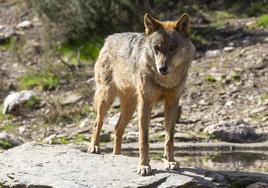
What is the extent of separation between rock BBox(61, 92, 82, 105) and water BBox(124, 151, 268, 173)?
360 cm

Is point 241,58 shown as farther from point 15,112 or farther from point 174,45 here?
point 174,45

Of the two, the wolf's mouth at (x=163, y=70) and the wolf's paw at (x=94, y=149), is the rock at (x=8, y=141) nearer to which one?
the wolf's paw at (x=94, y=149)

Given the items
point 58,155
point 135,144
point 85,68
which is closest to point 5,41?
point 85,68

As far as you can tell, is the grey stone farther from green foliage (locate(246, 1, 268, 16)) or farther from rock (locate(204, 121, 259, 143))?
green foliage (locate(246, 1, 268, 16))

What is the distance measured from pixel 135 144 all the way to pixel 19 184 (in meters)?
3.75

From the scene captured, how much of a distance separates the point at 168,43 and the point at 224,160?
9.70 ft

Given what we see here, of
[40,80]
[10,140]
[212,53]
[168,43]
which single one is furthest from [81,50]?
[168,43]

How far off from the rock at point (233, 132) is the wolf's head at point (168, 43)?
3.65 m

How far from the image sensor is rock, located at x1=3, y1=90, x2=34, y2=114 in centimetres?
1415

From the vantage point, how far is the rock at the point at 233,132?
11.5 meters

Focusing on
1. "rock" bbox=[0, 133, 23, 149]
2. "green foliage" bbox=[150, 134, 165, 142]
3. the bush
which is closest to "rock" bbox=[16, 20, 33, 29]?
the bush

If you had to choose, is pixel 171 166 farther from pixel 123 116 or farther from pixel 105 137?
pixel 105 137

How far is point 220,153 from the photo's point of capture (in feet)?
35.6

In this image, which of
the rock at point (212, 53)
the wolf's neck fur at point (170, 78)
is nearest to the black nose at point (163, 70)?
the wolf's neck fur at point (170, 78)
